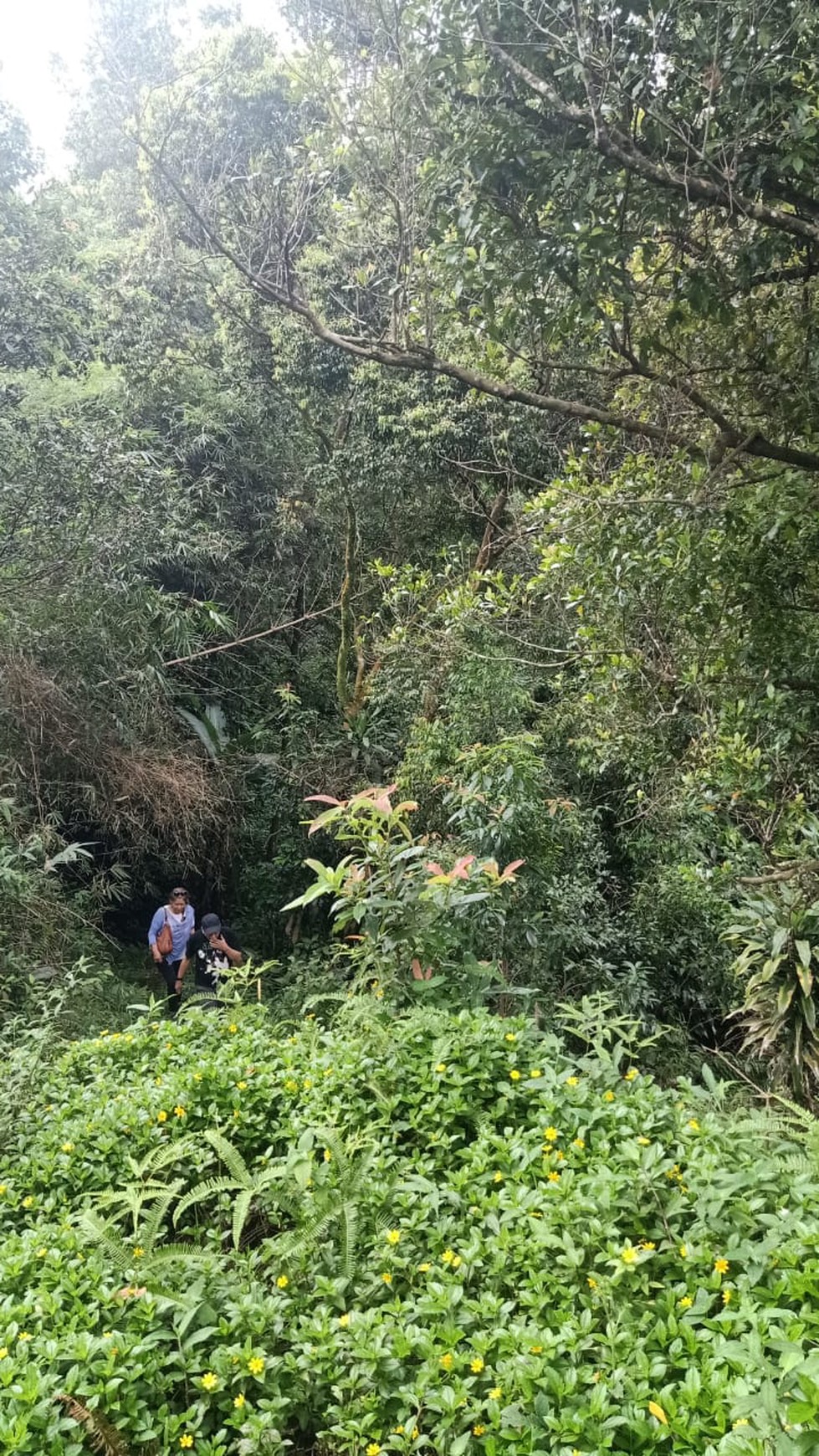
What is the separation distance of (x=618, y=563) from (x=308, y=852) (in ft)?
16.6

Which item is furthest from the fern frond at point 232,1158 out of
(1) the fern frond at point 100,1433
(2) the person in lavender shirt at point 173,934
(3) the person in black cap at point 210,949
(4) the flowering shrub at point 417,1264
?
(2) the person in lavender shirt at point 173,934

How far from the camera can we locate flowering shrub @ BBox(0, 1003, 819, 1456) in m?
1.44

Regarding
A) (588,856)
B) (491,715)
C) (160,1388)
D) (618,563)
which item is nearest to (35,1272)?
(160,1388)

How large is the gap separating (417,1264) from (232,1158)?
1.98 feet

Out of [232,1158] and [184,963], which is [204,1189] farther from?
[184,963]

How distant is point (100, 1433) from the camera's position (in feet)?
4.86

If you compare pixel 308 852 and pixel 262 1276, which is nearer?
pixel 262 1276

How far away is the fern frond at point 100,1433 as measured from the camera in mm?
1482

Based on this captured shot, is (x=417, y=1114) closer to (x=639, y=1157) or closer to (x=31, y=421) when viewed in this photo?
(x=639, y=1157)

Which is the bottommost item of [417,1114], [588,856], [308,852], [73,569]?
[308,852]

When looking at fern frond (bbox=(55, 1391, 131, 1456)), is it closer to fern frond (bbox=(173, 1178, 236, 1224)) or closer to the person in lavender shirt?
fern frond (bbox=(173, 1178, 236, 1224))

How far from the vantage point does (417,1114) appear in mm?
2289

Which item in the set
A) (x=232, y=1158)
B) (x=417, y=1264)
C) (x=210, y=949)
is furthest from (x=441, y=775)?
(x=417, y=1264)

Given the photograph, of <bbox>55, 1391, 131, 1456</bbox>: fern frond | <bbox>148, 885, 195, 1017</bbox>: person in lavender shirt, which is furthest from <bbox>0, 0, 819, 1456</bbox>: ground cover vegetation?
<bbox>148, 885, 195, 1017</bbox>: person in lavender shirt
